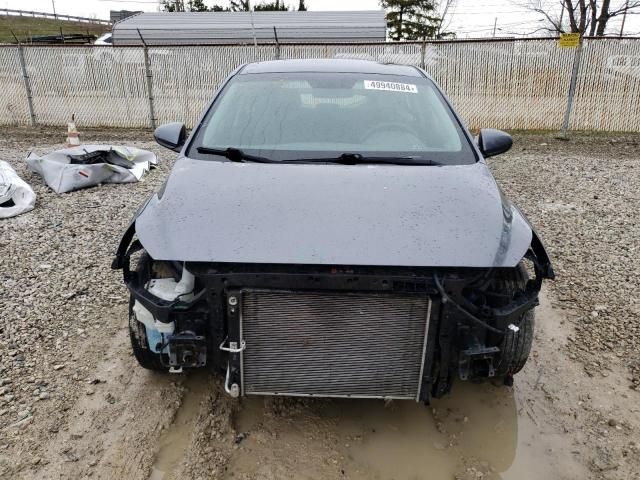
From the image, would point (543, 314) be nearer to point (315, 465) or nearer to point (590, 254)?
point (590, 254)

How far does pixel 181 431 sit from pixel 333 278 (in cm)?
117

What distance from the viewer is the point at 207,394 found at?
2.83 m

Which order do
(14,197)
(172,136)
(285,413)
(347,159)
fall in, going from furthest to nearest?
1. (14,197)
2. (172,136)
3. (347,159)
4. (285,413)

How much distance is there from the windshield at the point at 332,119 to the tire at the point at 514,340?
0.74 m

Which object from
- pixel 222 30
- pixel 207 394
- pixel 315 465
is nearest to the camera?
pixel 315 465

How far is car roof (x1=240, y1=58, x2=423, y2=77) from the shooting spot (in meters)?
3.77

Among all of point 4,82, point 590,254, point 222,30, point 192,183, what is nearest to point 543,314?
point 590,254

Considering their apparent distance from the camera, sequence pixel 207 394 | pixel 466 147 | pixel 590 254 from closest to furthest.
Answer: pixel 207 394 < pixel 466 147 < pixel 590 254

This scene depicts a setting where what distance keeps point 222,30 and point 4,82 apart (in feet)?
30.4

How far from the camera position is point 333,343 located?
2.30m

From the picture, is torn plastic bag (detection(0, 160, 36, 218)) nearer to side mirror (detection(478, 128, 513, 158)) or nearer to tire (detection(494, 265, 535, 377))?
side mirror (detection(478, 128, 513, 158))

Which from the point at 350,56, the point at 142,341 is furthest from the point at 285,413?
the point at 350,56

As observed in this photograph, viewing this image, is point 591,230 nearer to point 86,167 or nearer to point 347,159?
point 347,159

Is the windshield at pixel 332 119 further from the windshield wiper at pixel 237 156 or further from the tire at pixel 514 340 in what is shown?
the tire at pixel 514 340
